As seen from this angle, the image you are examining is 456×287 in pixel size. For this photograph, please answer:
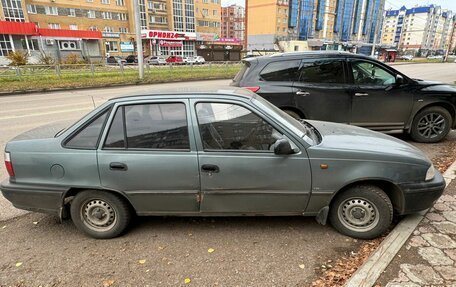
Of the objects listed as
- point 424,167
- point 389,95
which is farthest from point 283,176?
point 389,95

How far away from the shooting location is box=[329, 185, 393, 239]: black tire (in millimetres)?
3023

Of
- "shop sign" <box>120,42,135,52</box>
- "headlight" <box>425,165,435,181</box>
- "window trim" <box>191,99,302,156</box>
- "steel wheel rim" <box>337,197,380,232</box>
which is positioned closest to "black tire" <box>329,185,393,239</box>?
"steel wheel rim" <box>337,197,380,232</box>

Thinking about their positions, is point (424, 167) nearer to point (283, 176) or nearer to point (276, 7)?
point (283, 176)

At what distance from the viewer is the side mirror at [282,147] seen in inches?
113

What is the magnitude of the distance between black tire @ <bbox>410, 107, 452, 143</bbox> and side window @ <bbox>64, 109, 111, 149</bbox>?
580 centimetres

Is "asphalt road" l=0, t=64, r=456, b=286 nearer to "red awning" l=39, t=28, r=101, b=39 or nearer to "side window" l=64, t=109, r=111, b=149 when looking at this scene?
"side window" l=64, t=109, r=111, b=149

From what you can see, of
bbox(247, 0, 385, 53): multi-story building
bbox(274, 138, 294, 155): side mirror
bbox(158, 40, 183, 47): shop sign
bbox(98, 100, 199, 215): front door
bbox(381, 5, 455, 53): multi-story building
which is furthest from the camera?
bbox(381, 5, 455, 53): multi-story building

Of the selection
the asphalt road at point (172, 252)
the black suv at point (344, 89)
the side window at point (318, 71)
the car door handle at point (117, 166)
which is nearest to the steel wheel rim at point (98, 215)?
the asphalt road at point (172, 252)

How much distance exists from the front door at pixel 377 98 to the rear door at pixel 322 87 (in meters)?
0.21

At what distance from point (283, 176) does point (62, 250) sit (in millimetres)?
2319

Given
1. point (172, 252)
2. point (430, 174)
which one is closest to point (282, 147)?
point (172, 252)

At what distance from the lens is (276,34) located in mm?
84625

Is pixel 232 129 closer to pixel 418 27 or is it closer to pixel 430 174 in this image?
pixel 430 174

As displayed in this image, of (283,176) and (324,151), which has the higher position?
(324,151)
